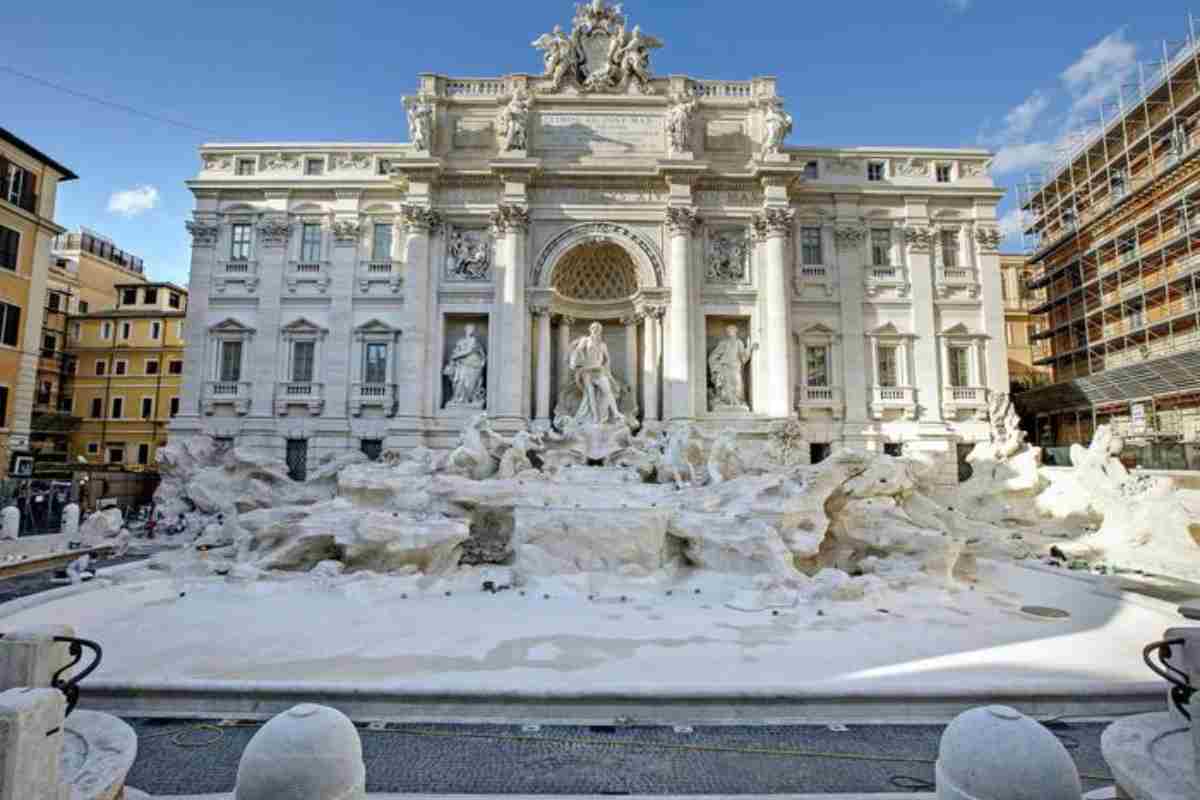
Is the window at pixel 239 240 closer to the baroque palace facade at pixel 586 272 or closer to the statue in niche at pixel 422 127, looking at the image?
the baroque palace facade at pixel 586 272

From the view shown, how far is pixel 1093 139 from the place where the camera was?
90.4ft

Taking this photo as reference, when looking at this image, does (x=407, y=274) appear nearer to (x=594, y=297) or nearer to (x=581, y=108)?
(x=594, y=297)

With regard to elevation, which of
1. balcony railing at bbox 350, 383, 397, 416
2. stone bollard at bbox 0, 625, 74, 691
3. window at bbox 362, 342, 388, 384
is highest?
window at bbox 362, 342, 388, 384

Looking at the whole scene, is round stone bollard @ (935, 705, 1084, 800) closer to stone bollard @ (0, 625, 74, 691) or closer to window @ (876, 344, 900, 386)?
stone bollard @ (0, 625, 74, 691)

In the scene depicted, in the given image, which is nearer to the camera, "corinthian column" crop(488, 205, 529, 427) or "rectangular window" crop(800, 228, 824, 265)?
"corinthian column" crop(488, 205, 529, 427)

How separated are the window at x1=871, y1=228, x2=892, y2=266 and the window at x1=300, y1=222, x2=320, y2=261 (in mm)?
22144

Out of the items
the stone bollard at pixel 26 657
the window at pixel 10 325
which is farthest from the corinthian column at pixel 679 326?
the window at pixel 10 325

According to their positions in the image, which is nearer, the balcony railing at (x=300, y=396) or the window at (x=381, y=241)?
the balcony railing at (x=300, y=396)

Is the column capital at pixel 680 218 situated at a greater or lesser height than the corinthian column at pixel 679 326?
greater

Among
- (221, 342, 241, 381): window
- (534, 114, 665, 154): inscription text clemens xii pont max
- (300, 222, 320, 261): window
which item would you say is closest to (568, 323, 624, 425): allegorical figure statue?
(534, 114, 665, 154): inscription text clemens xii pont max

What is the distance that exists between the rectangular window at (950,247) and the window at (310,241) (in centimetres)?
2502

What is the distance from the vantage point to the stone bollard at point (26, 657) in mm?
3332

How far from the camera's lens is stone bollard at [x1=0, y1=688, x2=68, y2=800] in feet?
8.59

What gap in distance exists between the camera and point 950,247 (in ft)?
79.9
